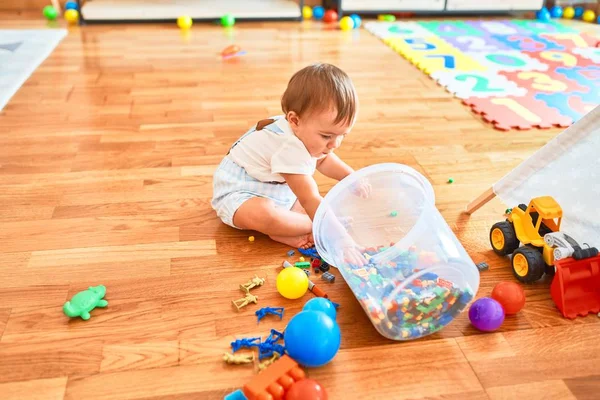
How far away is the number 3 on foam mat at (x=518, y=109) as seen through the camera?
199cm

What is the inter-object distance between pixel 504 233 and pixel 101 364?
0.86 m

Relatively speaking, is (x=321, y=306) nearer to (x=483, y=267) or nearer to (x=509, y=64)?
(x=483, y=267)

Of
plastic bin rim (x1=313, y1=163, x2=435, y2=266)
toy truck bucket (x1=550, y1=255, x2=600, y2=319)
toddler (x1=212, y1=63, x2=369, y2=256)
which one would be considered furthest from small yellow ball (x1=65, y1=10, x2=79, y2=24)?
toy truck bucket (x1=550, y1=255, x2=600, y2=319)

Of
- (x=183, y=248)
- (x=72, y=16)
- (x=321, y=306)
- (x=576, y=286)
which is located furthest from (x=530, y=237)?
(x=72, y=16)

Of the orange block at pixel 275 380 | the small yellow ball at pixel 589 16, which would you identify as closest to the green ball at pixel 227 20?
the small yellow ball at pixel 589 16

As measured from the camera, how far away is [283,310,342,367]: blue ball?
911mm

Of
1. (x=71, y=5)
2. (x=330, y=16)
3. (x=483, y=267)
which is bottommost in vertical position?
(x=483, y=267)

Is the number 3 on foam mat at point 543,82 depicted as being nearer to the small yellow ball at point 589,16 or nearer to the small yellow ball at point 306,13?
the small yellow ball at point 589,16

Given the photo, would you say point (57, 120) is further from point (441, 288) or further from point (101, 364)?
point (441, 288)

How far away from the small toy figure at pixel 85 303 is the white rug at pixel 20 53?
1250 mm

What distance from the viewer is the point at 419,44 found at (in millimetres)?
2936

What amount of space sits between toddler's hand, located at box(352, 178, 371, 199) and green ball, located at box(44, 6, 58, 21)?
9.30 ft

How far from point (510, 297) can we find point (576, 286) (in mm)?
149

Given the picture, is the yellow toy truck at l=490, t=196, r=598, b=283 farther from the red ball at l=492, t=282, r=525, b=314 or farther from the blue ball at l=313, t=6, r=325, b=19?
the blue ball at l=313, t=6, r=325, b=19
